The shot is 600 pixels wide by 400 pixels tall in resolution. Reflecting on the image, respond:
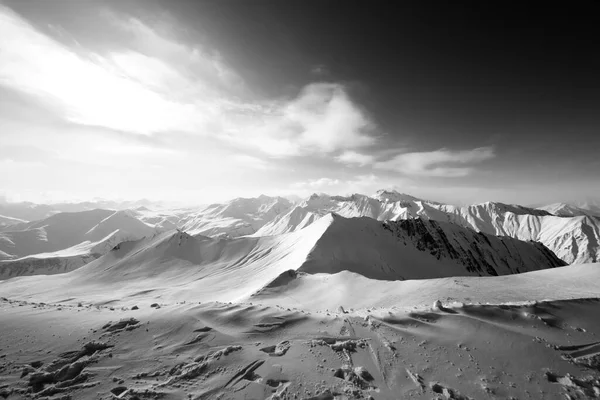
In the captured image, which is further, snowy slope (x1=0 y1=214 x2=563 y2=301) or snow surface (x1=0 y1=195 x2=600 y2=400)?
snowy slope (x1=0 y1=214 x2=563 y2=301)

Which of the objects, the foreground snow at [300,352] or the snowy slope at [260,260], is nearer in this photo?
the foreground snow at [300,352]

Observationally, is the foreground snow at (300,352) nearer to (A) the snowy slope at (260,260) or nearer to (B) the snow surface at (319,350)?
(B) the snow surface at (319,350)

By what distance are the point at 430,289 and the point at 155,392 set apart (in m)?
22.7

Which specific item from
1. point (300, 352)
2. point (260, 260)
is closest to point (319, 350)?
point (300, 352)

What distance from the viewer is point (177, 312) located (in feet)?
46.0

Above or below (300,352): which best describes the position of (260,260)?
below

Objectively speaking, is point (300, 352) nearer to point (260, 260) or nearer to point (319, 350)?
point (319, 350)

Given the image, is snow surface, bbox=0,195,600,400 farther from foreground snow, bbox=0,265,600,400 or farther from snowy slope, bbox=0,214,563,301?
snowy slope, bbox=0,214,563,301

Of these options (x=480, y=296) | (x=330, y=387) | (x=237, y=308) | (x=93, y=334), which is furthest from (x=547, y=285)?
(x=93, y=334)

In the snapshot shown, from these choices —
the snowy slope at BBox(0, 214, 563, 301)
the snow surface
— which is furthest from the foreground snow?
the snowy slope at BBox(0, 214, 563, 301)

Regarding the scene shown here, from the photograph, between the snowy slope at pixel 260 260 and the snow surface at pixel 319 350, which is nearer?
the snow surface at pixel 319 350

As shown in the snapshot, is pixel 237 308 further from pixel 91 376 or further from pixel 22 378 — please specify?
pixel 22 378

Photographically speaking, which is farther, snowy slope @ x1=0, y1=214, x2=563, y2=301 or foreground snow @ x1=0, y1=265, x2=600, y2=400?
snowy slope @ x1=0, y1=214, x2=563, y2=301

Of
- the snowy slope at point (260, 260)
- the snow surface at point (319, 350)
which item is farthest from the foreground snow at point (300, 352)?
the snowy slope at point (260, 260)
